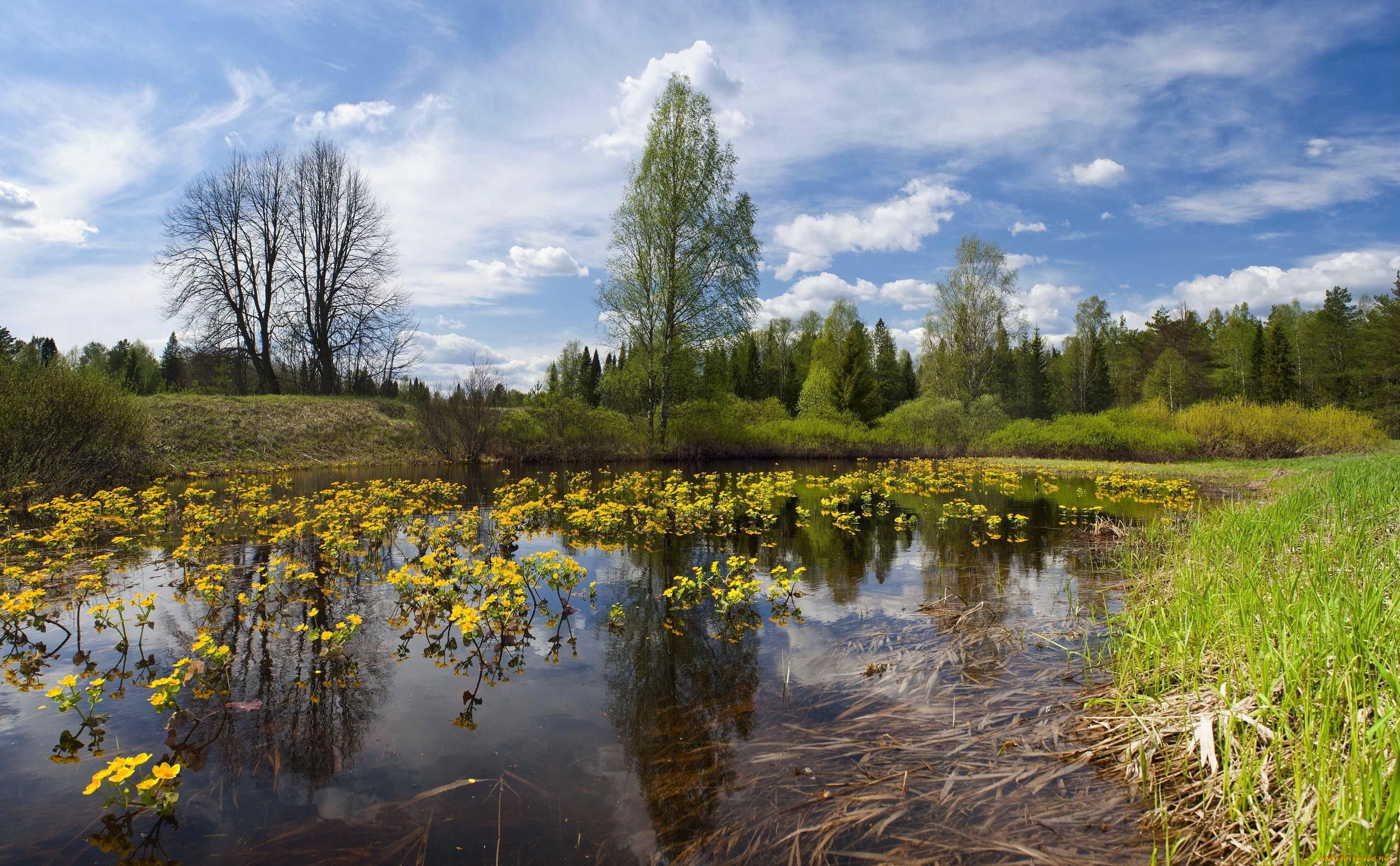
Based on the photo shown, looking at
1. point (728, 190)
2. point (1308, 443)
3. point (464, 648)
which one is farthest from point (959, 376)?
point (464, 648)

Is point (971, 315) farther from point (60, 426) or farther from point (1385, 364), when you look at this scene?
point (60, 426)

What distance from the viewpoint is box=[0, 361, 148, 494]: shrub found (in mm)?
11094

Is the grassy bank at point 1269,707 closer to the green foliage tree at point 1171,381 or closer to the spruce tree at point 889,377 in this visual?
the spruce tree at point 889,377

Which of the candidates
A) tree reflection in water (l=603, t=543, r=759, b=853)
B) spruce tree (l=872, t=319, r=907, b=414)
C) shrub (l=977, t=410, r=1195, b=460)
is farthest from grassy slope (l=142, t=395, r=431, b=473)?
spruce tree (l=872, t=319, r=907, b=414)

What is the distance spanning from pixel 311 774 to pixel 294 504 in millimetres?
11063

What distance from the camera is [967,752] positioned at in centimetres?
338

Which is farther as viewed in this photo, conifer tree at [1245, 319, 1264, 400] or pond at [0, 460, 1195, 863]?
conifer tree at [1245, 319, 1264, 400]

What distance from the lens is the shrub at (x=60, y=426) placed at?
11094 millimetres

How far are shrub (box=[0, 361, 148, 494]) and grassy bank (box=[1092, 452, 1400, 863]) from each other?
16.4m

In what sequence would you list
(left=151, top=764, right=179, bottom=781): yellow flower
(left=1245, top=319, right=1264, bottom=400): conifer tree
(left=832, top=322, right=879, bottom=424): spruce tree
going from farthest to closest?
(left=1245, top=319, right=1264, bottom=400): conifer tree
(left=832, top=322, right=879, bottom=424): spruce tree
(left=151, top=764, right=179, bottom=781): yellow flower

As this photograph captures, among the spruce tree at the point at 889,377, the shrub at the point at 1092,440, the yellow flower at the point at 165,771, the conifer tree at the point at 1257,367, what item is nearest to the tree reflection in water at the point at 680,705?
the yellow flower at the point at 165,771

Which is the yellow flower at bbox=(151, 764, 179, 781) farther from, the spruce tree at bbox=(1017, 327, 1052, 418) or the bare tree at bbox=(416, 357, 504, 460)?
the spruce tree at bbox=(1017, 327, 1052, 418)

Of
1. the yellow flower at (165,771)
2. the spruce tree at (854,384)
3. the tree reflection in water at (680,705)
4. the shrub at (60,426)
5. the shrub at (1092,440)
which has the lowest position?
the tree reflection in water at (680,705)

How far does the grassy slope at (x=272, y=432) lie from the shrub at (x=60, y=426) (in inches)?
212
